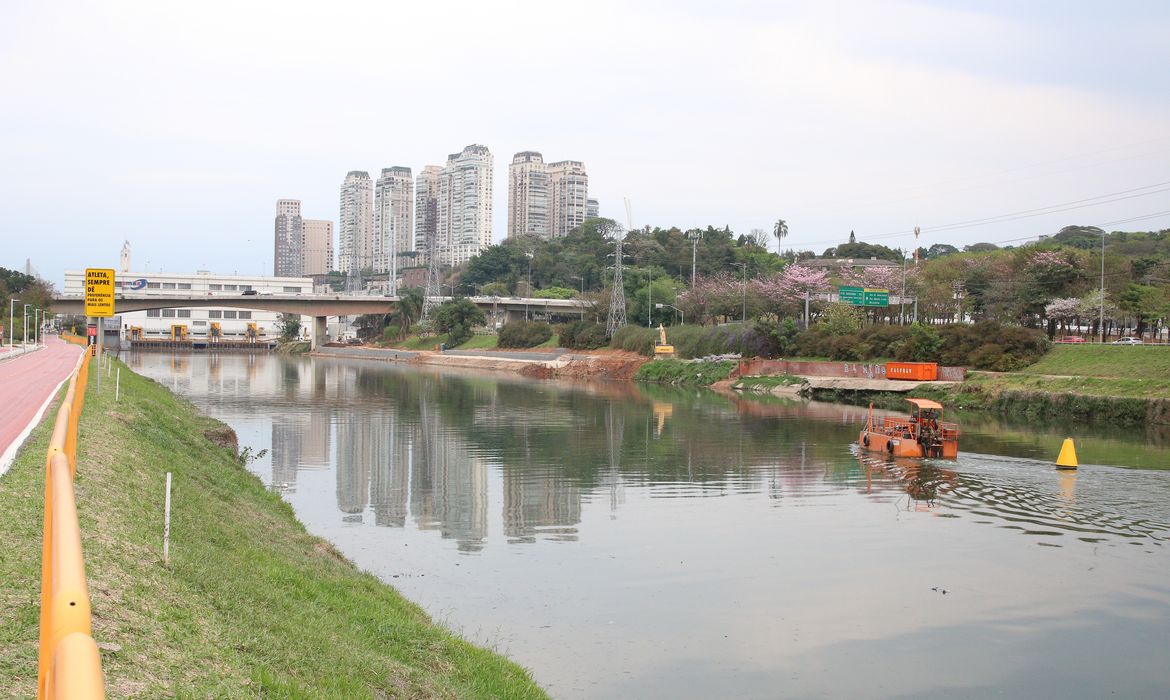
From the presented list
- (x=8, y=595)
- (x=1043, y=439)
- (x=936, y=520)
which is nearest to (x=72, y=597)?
(x=8, y=595)

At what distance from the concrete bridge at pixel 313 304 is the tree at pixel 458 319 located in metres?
9.19

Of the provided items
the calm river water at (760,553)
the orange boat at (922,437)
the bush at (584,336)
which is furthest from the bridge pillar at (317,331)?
the orange boat at (922,437)

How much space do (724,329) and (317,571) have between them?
246 feet

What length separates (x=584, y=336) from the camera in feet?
344


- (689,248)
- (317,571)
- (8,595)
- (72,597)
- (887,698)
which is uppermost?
(689,248)

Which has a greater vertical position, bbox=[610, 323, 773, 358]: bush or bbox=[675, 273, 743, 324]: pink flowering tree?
bbox=[675, 273, 743, 324]: pink flowering tree

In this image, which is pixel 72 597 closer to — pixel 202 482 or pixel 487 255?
pixel 202 482

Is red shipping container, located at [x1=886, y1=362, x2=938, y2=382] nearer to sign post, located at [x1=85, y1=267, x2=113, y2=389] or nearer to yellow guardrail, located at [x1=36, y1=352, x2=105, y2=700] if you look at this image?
sign post, located at [x1=85, y1=267, x2=113, y2=389]

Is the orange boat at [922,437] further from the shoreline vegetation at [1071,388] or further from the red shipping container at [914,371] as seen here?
the red shipping container at [914,371]

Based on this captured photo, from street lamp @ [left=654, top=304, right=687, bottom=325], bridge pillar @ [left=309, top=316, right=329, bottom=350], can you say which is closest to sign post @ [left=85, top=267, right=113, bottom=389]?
street lamp @ [left=654, top=304, right=687, bottom=325]

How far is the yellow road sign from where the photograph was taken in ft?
86.7

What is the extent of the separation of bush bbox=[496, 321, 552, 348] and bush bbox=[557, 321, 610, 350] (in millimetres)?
5257

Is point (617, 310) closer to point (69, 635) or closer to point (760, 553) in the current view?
point (760, 553)

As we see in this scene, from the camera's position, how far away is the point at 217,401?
5588cm
